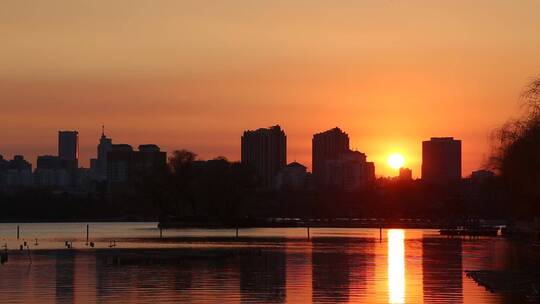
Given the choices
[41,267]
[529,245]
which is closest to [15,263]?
[41,267]

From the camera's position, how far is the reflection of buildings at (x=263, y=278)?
57.7 m

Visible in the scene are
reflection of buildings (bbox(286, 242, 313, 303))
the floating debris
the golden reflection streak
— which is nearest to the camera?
the golden reflection streak

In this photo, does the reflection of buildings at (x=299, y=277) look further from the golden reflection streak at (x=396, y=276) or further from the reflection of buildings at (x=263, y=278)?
the golden reflection streak at (x=396, y=276)

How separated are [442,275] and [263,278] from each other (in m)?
11.7

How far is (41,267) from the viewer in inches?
3290

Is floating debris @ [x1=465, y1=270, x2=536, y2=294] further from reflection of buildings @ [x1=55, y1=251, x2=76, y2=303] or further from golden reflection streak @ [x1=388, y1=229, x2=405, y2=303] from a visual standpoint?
reflection of buildings @ [x1=55, y1=251, x2=76, y2=303]

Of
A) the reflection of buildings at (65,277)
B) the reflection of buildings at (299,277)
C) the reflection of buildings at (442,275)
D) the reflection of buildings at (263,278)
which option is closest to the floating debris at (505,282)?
the reflection of buildings at (442,275)

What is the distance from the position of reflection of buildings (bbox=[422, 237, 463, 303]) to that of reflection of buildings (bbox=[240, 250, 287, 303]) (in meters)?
8.09

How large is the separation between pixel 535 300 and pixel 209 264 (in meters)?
37.3

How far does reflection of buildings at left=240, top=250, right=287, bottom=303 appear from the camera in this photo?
189 feet

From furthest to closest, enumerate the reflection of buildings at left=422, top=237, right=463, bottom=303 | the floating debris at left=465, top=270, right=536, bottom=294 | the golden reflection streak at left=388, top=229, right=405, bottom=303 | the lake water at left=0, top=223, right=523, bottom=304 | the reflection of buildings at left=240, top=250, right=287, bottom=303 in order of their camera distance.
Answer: the floating debris at left=465, top=270, right=536, bottom=294 → the reflection of buildings at left=422, top=237, right=463, bottom=303 → the golden reflection streak at left=388, top=229, right=405, bottom=303 → the reflection of buildings at left=240, top=250, right=287, bottom=303 → the lake water at left=0, top=223, right=523, bottom=304

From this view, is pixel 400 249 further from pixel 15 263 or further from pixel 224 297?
pixel 224 297

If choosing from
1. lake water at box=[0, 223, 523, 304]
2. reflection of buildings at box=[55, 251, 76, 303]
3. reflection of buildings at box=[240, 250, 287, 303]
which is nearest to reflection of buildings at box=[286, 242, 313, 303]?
lake water at box=[0, 223, 523, 304]

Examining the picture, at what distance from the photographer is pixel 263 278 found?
Answer: 234 ft
